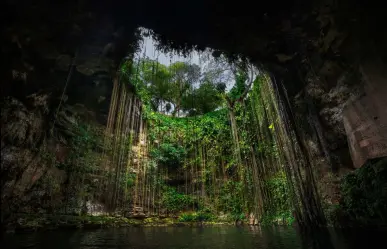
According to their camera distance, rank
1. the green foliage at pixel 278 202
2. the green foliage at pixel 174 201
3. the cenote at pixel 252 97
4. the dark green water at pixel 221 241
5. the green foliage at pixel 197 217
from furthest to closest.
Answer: the green foliage at pixel 174 201, the green foliage at pixel 197 217, the green foliage at pixel 278 202, the cenote at pixel 252 97, the dark green water at pixel 221 241

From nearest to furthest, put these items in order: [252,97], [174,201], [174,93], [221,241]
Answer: [221,241] → [252,97] → [174,201] → [174,93]

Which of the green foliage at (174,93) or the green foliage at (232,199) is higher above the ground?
the green foliage at (174,93)

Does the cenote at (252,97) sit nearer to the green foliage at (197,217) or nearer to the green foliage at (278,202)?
the green foliage at (278,202)

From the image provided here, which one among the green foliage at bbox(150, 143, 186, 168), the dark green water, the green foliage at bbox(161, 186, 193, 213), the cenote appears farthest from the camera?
the green foliage at bbox(150, 143, 186, 168)

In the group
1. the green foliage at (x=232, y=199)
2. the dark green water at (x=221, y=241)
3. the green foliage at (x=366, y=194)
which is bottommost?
the dark green water at (x=221, y=241)

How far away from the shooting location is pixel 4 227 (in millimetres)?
4117

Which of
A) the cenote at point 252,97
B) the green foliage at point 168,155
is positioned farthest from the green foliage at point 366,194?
the green foliage at point 168,155

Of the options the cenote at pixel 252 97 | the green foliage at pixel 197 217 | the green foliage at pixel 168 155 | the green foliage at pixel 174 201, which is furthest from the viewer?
the green foliage at pixel 168 155

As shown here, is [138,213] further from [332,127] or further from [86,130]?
[332,127]

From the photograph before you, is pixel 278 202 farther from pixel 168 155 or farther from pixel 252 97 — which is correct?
pixel 168 155

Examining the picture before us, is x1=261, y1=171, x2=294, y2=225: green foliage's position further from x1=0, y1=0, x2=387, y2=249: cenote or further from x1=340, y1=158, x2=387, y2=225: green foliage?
x1=340, y1=158, x2=387, y2=225: green foliage

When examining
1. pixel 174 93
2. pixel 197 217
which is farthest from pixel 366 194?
pixel 174 93

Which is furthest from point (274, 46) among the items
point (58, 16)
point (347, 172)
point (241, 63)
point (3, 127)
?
point (3, 127)

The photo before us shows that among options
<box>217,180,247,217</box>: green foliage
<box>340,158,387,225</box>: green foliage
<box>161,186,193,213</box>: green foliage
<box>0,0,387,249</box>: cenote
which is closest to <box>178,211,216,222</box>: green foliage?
<box>161,186,193,213</box>: green foliage
